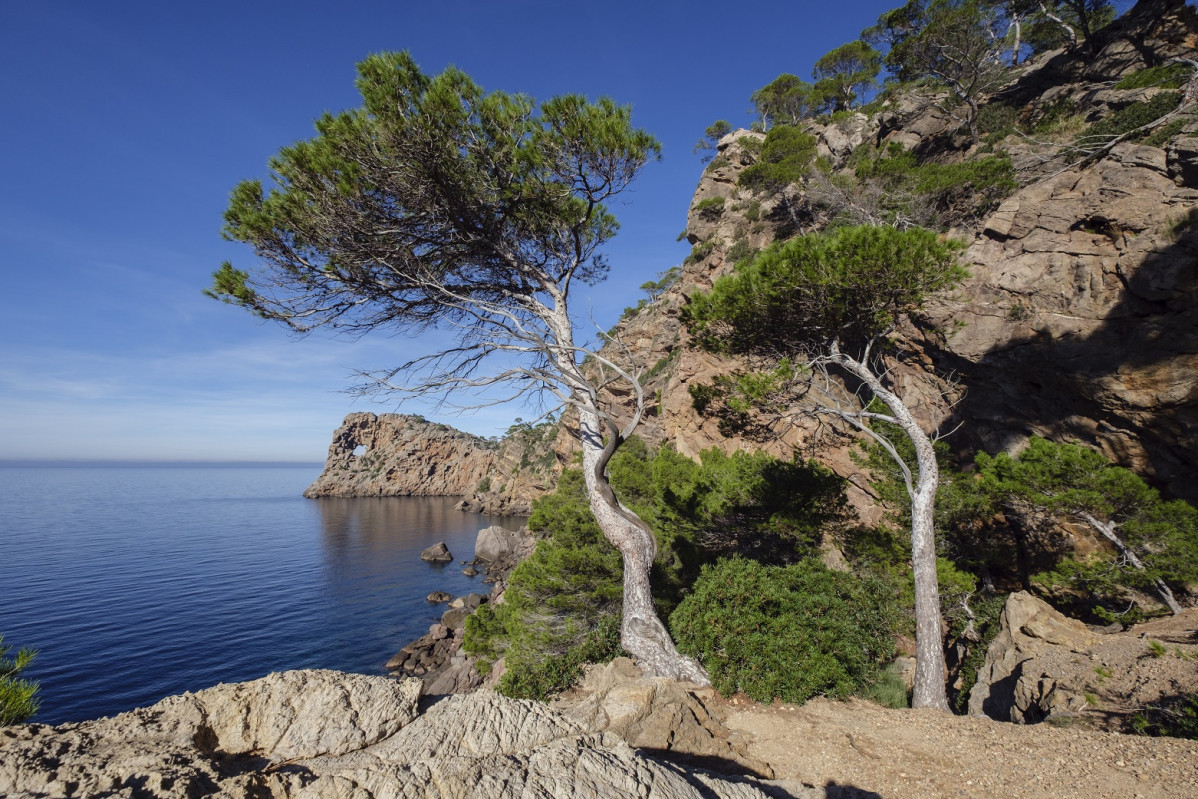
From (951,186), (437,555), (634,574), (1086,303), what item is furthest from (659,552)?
(437,555)

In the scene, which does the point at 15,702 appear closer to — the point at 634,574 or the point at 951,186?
the point at 634,574

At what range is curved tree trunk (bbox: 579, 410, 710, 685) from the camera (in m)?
6.33

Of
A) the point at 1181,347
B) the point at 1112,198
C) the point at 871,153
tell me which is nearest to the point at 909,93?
the point at 871,153

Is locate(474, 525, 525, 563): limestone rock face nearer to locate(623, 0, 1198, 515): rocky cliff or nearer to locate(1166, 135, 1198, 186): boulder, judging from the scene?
locate(623, 0, 1198, 515): rocky cliff

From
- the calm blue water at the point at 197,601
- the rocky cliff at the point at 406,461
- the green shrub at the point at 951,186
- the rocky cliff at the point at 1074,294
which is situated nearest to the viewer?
the rocky cliff at the point at 1074,294

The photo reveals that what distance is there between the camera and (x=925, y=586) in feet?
23.1

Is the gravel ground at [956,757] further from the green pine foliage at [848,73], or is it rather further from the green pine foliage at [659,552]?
the green pine foliage at [848,73]

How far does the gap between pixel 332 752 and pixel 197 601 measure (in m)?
31.3

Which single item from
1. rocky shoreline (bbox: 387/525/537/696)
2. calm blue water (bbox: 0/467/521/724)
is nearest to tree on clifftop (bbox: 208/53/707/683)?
rocky shoreline (bbox: 387/525/537/696)

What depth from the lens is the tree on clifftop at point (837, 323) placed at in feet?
23.4

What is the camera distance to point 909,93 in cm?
2392

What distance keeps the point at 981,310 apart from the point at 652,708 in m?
12.5

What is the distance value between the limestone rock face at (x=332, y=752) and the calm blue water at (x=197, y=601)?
19.2 metres

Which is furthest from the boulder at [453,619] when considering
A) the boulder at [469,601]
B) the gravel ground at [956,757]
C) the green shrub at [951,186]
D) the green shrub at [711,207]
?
the green shrub at [711,207]
